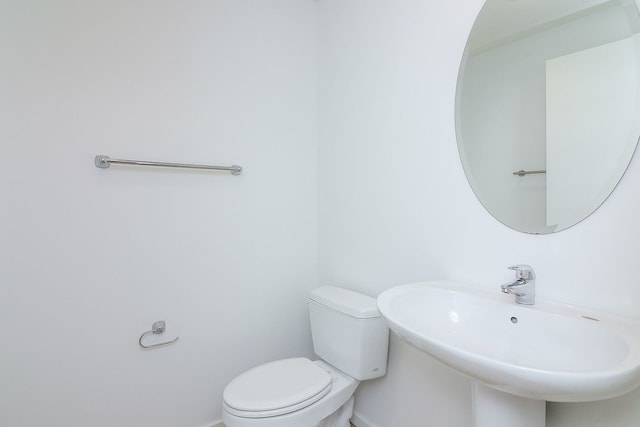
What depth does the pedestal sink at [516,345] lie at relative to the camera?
58cm

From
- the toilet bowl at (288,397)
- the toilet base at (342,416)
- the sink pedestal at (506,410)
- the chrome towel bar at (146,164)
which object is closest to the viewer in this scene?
the sink pedestal at (506,410)

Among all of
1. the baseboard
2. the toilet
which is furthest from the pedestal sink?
the baseboard

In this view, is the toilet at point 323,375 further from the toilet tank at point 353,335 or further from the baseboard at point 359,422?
the baseboard at point 359,422

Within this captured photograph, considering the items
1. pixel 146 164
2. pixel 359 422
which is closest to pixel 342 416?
pixel 359 422

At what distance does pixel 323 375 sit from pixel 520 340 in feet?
2.56

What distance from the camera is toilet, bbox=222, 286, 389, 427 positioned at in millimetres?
1140

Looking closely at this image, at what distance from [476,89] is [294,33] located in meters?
1.17

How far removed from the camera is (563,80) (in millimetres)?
961

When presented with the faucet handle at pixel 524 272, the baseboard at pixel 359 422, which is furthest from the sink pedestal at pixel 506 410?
the baseboard at pixel 359 422

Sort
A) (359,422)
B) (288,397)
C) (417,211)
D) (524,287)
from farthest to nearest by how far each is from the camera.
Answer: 1. (359,422)
2. (417,211)
3. (288,397)
4. (524,287)

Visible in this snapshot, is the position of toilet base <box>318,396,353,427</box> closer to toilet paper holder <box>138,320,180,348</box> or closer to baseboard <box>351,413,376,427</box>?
baseboard <box>351,413,376,427</box>

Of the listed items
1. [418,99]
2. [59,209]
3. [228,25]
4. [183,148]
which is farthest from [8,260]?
[418,99]

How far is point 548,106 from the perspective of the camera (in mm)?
997

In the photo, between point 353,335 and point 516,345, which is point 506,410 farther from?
point 353,335
